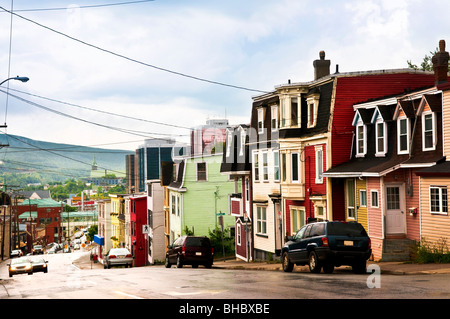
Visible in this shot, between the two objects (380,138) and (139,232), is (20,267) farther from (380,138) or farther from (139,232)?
(139,232)

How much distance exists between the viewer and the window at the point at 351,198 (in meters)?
34.0

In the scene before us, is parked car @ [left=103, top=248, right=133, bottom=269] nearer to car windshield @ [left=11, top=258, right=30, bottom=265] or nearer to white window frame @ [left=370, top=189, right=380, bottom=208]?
car windshield @ [left=11, top=258, right=30, bottom=265]

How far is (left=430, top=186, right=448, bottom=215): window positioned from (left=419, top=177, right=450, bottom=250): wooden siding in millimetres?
178

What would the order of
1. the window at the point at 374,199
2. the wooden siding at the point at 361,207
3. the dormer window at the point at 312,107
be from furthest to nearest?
the dormer window at the point at 312,107
the wooden siding at the point at 361,207
the window at the point at 374,199

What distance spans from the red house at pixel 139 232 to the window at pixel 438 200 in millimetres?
51405

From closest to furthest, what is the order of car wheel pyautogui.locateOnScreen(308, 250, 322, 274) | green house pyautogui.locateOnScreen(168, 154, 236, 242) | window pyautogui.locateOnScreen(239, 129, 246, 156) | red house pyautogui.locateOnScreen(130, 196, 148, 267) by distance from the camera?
car wheel pyautogui.locateOnScreen(308, 250, 322, 274) < window pyautogui.locateOnScreen(239, 129, 246, 156) < green house pyautogui.locateOnScreen(168, 154, 236, 242) < red house pyautogui.locateOnScreen(130, 196, 148, 267)

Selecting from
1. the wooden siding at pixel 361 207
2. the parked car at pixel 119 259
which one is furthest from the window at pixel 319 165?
the parked car at pixel 119 259

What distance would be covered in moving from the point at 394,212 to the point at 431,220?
279 centimetres

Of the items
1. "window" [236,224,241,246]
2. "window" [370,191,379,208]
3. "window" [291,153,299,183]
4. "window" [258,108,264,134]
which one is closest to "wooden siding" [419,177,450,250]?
"window" [370,191,379,208]

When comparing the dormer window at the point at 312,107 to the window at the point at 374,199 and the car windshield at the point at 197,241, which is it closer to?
the window at the point at 374,199

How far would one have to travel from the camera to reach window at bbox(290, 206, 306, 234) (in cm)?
3938

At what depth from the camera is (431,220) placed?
27344mm

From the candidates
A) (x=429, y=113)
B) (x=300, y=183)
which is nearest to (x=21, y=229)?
(x=300, y=183)

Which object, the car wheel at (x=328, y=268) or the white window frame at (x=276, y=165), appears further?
the white window frame at (x=276, y=165)
